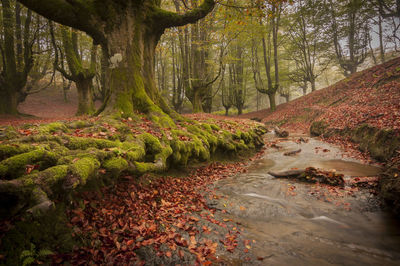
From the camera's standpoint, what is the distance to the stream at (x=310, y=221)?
2.68m

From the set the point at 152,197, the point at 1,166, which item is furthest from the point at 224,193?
the point at 1,166

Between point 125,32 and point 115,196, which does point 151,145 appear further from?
point 125,32

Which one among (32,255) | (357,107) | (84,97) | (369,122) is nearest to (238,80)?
(357,107)

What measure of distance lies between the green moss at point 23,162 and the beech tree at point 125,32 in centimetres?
337

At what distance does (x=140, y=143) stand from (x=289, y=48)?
28654 mm

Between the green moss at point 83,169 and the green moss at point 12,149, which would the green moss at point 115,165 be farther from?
the green moss at point 12,149

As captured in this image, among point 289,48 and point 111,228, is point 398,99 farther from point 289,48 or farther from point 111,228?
point 289,48

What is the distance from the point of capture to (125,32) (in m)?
6.32

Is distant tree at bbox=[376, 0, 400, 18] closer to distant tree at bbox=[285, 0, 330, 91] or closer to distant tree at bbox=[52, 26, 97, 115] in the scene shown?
distant tree at bbox=[285, 0, 330, 91]

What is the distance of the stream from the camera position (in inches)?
106

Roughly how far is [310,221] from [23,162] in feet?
14.9

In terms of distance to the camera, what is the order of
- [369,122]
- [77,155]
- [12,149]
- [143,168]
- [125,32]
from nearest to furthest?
[12,149] < [77,155] < [143,168] < [125,32] < [369,122]

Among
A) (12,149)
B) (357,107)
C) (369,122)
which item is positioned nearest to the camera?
(12,149)

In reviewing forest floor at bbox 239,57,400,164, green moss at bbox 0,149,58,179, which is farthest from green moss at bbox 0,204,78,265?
forest floor at bbox 239,57,400,164
